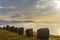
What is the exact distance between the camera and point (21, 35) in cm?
1702

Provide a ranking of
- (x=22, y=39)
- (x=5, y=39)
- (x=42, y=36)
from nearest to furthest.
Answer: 1. (x=42, y=36)
2. (x=22, y=39)
3. (x=5, y=39)

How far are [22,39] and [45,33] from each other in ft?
23.4

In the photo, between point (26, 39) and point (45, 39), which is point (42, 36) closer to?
point (45, 39)

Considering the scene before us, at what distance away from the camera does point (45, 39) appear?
8094 mm

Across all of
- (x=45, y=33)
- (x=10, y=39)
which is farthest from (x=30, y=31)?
(x=45, y=33)

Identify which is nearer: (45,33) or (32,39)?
(45,33)

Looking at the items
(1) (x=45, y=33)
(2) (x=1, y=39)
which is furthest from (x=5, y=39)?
(1) (x=45, y=33)

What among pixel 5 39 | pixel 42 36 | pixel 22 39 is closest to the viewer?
pixel 42 36

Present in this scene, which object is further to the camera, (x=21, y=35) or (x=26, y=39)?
(x=21, y=35)

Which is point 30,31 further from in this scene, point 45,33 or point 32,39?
point 45,33

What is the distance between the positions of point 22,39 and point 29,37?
169 cm

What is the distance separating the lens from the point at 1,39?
1588 cm

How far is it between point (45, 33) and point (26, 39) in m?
7.61

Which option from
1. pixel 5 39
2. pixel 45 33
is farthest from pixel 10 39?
pixel 45 33
